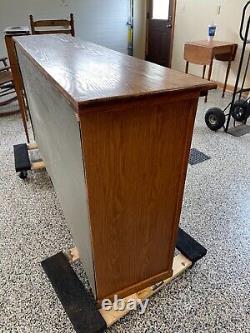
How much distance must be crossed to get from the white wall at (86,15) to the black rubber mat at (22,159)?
321 centimetres

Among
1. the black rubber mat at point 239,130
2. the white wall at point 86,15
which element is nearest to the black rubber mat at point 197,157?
the black rubber mat at point 239,130

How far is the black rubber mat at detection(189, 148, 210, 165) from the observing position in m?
2.43

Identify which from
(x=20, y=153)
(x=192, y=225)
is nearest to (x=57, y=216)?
(x=20, y=153)

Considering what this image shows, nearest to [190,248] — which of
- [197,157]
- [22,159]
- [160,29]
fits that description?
[197,157]

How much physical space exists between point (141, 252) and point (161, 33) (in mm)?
4977

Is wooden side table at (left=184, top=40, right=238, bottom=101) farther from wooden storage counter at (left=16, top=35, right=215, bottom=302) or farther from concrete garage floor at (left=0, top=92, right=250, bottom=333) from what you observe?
wooden storage counter at (left=16, top=35, right=215, bottom=302)

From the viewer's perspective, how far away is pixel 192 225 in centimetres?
174

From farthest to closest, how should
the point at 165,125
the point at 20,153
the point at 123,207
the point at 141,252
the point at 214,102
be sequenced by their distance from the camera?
the point at 214,102 → the point at 20,153 → the point at 141,252 → the point at 123,207 → the point at 165,125

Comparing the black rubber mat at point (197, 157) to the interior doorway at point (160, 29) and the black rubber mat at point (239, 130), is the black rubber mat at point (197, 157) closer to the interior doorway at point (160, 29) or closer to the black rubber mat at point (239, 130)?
the black rubber mat at point (239, 130)

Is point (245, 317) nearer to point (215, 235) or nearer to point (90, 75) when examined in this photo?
point (215, 235)

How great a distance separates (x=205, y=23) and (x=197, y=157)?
281cm

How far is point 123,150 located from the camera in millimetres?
837

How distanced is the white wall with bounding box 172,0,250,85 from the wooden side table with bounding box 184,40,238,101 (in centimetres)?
17

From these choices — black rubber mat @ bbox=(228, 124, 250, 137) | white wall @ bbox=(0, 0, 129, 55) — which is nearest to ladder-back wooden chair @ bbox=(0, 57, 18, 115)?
white wall @ bbox=(0, 0, 129, 55)
